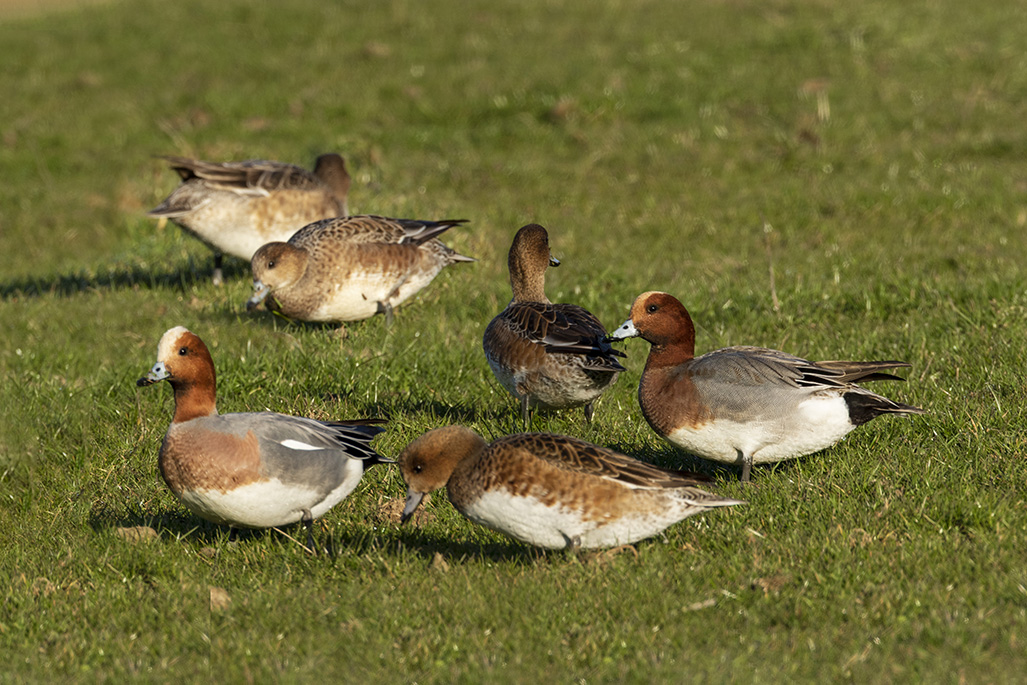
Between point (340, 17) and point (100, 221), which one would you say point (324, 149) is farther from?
point (340, 17)

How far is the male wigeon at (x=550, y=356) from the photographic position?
700cm

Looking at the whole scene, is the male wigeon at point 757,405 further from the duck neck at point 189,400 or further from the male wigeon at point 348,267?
the male wigeon at point 348,267

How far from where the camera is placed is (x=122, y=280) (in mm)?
12453

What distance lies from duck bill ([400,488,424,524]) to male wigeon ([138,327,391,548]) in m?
0.54

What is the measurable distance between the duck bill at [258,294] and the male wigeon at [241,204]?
2.11 metres

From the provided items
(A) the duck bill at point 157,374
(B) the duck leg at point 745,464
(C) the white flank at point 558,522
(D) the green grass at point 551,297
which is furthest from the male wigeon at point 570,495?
(A) the duck bill at point 157,374

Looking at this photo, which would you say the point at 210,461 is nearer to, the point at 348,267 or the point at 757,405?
the point at 757,405

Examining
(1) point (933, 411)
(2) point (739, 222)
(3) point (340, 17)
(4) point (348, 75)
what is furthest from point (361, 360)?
(3) point (340, 17)

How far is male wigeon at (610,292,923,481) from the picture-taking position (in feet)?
19.8

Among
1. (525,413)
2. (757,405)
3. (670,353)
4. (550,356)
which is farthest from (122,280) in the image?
(757,405)

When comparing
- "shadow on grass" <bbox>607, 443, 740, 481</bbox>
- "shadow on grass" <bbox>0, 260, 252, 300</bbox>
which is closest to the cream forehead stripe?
"shadow on grass" <bbox>607, 443, 740, 481</bbox>

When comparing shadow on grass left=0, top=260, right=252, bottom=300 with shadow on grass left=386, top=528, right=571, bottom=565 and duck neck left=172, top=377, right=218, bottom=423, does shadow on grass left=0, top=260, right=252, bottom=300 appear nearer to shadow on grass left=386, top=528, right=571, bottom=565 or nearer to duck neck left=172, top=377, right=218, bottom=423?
duck neck left=172, top=377, right=218, bottom=423

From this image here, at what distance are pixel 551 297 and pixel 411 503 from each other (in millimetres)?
4980

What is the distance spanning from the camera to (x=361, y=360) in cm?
864
